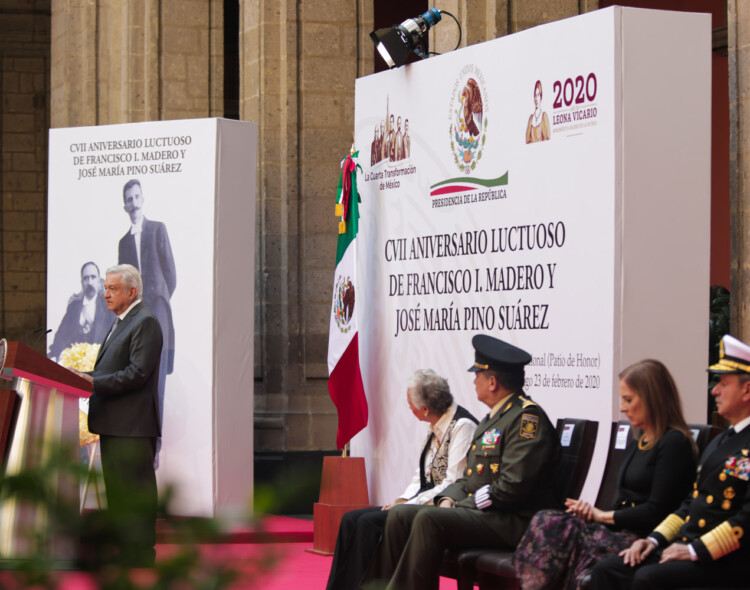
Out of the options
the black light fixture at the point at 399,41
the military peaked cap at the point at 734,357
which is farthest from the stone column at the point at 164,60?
the military peaked cap at the point at 734,357

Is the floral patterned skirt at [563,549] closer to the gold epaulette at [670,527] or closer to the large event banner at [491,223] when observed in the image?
the gold epaulette at [670,527]

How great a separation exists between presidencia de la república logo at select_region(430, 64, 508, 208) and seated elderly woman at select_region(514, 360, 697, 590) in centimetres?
208

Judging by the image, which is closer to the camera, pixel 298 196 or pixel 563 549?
pixel 563 549

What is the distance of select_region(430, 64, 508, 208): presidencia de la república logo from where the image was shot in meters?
6.17

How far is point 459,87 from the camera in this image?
6414mm

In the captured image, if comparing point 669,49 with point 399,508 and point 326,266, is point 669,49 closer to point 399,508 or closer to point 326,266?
point 399,508

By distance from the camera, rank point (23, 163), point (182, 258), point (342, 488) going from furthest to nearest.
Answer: point (23, 163) < point (182, 258) < point (342, 488)

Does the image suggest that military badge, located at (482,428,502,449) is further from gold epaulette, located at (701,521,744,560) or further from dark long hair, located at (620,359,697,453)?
gold epaulette, located at (701,521,744,560)

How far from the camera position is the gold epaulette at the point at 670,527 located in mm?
3898

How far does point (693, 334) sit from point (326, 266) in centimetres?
536

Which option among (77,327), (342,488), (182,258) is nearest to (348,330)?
(342,488)

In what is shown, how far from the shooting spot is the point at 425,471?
5.39m

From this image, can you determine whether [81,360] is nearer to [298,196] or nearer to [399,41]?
[298,196]

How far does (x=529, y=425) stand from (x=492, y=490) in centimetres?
28
